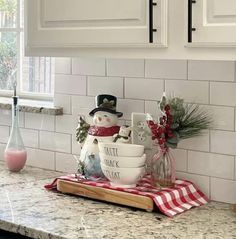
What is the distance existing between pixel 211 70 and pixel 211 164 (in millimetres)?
365

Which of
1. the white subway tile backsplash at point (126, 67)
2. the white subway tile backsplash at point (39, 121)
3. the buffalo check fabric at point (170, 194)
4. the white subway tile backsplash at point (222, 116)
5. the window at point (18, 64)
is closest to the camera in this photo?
the buffalo check fabric at point (170, 194)

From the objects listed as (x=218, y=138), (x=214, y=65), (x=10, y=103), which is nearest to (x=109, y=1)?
(x=214, y=65)

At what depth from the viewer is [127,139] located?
240cm

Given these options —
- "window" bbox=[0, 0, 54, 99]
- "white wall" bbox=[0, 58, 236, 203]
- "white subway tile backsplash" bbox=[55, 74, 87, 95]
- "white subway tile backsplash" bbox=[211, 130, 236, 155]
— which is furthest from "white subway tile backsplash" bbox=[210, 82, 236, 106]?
"window" bbox=[0, 0, 54, 99]

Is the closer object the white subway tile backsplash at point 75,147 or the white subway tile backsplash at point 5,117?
→ the white subway tile backsplash at point 75,147

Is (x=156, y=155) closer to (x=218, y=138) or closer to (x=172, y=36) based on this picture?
(x=218, y=138)

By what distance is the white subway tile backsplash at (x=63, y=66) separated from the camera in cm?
281

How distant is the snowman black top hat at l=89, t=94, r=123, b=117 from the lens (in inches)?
97.3

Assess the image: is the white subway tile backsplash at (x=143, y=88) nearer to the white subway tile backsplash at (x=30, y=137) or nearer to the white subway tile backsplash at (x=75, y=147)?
the white subway tile backsplash at (x=75, y=147)

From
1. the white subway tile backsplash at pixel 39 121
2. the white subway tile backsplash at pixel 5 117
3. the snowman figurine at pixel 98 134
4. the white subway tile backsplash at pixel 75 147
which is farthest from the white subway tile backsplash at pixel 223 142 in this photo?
the white subway tile backsplash at pixel 5 117

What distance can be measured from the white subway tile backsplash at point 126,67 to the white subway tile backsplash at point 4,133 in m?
0.76

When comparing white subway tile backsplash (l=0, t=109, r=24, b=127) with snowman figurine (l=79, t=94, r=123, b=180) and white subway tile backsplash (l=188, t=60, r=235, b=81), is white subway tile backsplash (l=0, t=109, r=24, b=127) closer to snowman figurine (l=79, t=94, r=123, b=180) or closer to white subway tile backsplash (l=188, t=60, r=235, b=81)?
snowman figurine (l=79, t=94, r=123, b=180)

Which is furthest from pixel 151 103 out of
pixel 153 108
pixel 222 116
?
pixel 222 116

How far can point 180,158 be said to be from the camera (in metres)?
2.46
